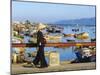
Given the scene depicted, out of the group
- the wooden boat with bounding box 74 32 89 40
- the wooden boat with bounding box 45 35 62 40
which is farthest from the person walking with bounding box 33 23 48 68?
the wooden boat with bounding box 74 32 89 40

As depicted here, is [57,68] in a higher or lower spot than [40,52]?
lower

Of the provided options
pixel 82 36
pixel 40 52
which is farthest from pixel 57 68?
pixel 82 36

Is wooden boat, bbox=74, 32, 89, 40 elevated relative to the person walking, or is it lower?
elevated

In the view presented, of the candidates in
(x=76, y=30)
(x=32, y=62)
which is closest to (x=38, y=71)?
(x=32, y=62)

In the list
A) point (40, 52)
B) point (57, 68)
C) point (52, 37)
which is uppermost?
point (52, 37)

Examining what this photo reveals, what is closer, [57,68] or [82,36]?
[57,68]

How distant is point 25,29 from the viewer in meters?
2.28

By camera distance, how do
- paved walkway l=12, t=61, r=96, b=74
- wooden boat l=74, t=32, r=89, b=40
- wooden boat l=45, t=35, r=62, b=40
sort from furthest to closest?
wooden boat l=74, t=32, r=89, b=40 → wooden boat l=45, t=35, r=62, b=40 → paved walkway l=12, t=61, r=96, b=74

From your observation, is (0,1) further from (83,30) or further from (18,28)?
(83,30)

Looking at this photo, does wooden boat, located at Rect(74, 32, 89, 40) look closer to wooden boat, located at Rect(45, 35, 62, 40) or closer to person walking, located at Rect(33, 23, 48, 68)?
wooden boat, located at Rect(45, 35, 62, 40)

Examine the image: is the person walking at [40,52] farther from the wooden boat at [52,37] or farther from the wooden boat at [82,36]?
the wooden boat at [82,36]

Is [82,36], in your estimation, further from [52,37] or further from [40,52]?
[40,52]

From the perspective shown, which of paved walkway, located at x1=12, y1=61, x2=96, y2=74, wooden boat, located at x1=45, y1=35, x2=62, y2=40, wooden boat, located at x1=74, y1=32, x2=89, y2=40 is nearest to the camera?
paved walkway, located at x1=12, y1=61, x2=96, y2=74

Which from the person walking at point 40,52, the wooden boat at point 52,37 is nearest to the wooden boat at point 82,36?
the wooden boat at point 52,37
